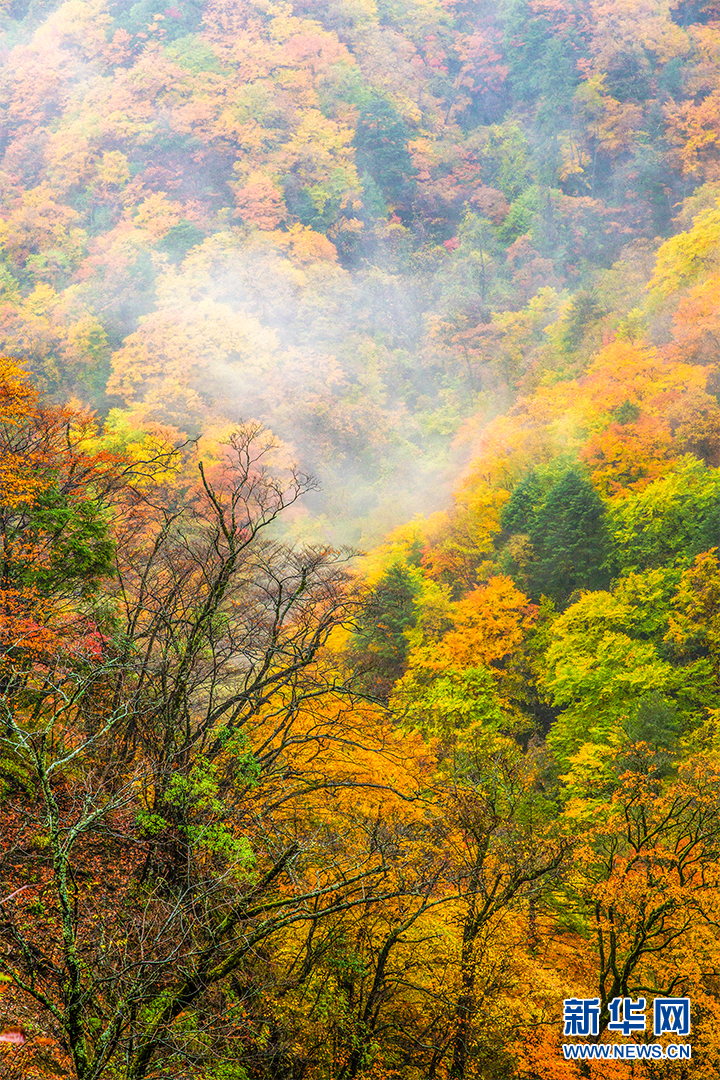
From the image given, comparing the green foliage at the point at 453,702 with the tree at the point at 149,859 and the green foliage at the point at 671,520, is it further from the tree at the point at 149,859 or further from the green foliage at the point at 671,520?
the tree at the point at 149,859

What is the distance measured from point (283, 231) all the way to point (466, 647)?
3897 centimetres

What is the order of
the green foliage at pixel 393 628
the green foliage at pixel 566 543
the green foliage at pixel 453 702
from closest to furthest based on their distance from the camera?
the green foliage at pixel 453 702
the green foliage at pixel 566 543
the green foliage at pixel 393 628

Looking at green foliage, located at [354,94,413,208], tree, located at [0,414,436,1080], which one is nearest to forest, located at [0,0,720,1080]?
tree, located at [0,414,436,1080]

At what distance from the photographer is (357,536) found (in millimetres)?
41125

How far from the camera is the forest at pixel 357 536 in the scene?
9445 millimetres

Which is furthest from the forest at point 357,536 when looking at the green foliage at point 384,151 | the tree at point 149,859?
the green foliage at point 384,151

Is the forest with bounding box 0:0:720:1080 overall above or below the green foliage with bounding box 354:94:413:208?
below

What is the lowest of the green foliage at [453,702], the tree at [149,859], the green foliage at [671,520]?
the tree at [149,859]

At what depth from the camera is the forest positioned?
9445 millimetres

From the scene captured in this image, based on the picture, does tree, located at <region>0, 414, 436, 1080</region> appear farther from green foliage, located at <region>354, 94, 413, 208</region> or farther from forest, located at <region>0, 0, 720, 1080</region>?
green foliage, located at <region>354, 94, 413, 208</region>

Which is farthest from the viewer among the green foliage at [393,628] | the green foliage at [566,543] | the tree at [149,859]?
the green foliage at [393,628]

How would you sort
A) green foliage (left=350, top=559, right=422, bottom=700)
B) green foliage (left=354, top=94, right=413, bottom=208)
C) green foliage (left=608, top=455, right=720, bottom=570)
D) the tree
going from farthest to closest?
green foliage (left=354, top=94, right=413, bottom=208), green foliage (left=350, top=559, right=422, bottom=700), green foliage (left=608, top=455, right=720, bottom=570), the tree

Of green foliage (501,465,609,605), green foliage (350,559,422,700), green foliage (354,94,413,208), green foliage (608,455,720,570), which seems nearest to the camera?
green foliage (608,455,720,570)

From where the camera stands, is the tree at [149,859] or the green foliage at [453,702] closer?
the tree at [149,859]
